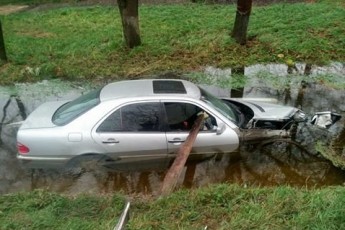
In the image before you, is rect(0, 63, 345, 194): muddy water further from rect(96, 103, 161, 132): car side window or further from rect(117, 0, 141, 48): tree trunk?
rect(117, 0, 141, 48): tree trunk

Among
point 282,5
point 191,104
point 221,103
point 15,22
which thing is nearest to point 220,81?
point 221,103

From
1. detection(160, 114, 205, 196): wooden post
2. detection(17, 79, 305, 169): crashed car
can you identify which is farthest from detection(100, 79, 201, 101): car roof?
detection(160, 114, 205, 196): wooden post

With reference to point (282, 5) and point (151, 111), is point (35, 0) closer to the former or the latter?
point (282, 5)

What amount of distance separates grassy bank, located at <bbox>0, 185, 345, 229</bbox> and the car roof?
1816 millimetres

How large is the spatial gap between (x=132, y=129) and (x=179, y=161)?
1038 millimetres

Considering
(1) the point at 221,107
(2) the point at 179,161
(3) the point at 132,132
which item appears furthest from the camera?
(1) the point at 221,107

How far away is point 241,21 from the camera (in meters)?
12.3

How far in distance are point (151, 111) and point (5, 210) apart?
8.44ft

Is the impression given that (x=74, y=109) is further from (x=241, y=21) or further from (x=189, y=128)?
(x=241, y=21)

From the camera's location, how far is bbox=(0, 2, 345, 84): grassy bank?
11.7 meters

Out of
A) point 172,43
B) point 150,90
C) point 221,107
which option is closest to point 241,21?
point 172,43

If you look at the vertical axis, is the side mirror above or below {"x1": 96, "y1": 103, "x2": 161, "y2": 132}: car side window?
below

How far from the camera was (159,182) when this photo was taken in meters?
6.82

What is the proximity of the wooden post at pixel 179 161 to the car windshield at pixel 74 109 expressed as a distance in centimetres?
157
